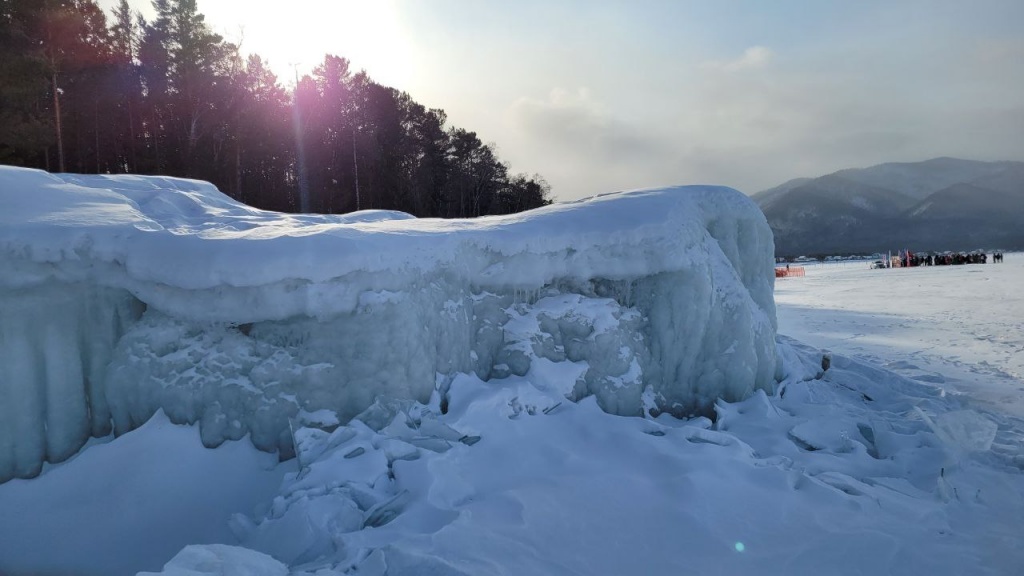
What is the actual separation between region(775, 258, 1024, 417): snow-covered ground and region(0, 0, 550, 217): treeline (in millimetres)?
22691

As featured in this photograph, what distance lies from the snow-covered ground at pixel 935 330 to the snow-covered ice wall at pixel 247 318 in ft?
22.7

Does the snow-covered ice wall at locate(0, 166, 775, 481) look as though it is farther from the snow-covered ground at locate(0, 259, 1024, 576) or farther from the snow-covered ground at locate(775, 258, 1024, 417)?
the snow-covered ground at locate(775, 258, 1024, 417)

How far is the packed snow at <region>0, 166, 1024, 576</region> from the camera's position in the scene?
11.1ft

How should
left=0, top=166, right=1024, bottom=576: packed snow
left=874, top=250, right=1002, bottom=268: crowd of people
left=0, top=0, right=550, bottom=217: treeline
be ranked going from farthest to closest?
left=874, top=250, right=1002, bottom=268: crowd of people < left=0, top=0, right=550, bottom=217: treeline < left=0, top=166, right=1024, bottom=576: packed snow

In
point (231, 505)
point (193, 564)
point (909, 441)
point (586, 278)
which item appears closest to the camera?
point (193, 564)

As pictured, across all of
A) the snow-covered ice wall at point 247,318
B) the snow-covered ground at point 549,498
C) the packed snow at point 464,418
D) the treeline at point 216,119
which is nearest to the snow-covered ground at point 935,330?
the packed snow at point 464,418

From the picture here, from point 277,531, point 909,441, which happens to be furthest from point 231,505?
point 909,441

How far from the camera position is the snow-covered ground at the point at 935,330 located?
8.56 meters

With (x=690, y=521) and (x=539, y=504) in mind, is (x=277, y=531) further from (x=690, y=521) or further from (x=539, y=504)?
(x=690, y=521)

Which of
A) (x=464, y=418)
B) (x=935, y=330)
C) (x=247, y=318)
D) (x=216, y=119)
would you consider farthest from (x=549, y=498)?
(x=216, y=119)

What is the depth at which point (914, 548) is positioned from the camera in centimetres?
349

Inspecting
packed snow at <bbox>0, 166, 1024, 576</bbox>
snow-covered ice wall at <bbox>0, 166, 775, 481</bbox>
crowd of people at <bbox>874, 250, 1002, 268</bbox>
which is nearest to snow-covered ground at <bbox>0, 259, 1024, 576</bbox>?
packed snow at <bbox>0, 166, 1024, 576</bbox>

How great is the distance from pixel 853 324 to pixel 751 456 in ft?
43.4

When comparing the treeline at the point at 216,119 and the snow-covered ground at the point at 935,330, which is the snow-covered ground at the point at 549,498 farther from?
the treeline at the point at 216,119
